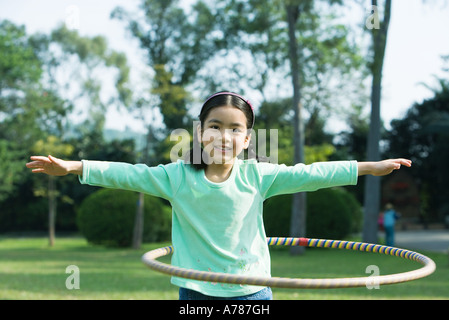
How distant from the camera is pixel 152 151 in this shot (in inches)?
1505

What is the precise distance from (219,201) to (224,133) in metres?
0.40

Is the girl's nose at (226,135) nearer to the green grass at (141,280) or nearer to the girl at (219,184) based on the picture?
the girl at (219,184)

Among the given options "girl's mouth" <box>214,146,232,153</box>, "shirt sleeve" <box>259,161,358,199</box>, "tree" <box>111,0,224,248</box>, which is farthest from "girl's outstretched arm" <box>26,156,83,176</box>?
"tree" <box>111,0,224,248</box>

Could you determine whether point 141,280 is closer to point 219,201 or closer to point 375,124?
point 219,201

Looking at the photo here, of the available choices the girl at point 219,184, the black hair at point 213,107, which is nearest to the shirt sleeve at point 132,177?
the girl at point 219,184

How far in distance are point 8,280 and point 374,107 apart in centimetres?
1277

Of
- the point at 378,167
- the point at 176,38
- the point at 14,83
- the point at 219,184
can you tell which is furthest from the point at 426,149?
the point at 219,184

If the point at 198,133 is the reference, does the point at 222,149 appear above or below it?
below

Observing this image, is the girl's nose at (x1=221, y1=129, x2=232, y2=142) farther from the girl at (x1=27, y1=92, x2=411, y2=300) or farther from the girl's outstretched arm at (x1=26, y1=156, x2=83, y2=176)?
the girl's outstretched arm at (x1=26, y1=156, x2=83, y2=176)

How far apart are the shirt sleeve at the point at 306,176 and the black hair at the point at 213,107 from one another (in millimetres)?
320

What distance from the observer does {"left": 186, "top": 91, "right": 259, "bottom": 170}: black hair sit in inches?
125

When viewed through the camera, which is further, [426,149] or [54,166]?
[426,149]

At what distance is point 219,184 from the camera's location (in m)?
3.13

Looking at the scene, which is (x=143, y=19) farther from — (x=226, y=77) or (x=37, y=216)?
(x=37, y=216)
